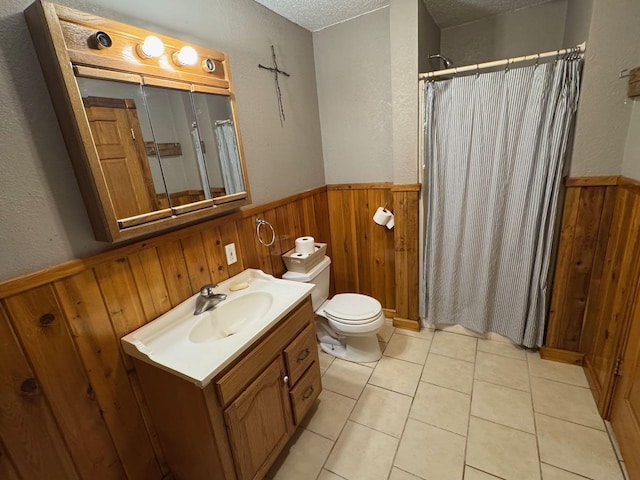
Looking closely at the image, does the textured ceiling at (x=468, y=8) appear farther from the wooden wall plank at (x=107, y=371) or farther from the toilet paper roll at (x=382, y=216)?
the wooden wall plank at (x=107, y=371)

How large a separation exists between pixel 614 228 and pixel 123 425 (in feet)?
8.42

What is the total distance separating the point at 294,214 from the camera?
2.19 metres

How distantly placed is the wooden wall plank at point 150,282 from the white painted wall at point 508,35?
261 cm

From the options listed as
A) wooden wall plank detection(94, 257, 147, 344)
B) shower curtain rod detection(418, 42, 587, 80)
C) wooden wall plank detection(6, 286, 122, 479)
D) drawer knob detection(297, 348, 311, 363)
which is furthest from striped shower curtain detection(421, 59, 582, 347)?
wooden wall plank detection(6, 286, 122, 479)

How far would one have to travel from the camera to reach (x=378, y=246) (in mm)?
2502

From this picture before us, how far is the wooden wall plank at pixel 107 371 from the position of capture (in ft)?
3.47

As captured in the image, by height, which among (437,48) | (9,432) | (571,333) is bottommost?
(571,333)

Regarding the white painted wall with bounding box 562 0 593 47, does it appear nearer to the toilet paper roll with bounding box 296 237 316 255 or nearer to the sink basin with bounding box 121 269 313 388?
the toilet paper roll with bounding box 296 237 316 255

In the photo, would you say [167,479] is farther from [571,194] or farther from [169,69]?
[571,194]

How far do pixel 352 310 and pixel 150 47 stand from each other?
175cm

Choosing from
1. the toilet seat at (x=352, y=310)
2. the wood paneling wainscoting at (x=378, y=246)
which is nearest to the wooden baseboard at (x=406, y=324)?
the wood paneling wainscoting at (x=378, y=246)

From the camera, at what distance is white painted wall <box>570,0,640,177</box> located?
4.64 feet

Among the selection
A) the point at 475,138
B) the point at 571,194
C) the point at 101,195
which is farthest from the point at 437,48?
the point at 101,195

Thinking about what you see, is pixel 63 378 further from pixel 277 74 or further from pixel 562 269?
pixel 562 269
